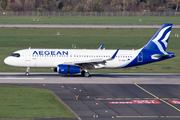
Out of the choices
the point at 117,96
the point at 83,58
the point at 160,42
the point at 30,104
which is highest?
the point at 160,42

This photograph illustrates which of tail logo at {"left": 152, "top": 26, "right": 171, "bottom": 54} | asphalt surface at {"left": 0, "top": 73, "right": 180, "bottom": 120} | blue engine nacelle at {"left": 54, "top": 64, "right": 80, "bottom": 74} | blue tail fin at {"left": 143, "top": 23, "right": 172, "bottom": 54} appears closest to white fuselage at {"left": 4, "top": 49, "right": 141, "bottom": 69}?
blue engine nacelle at {"left": 54, "top": 64, "right": 80, "bottom": 74}

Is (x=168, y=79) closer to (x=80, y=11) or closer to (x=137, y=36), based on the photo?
(x=137, y=36)

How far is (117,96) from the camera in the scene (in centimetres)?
3284

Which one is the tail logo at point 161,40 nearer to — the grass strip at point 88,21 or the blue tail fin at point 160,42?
the blue tail fin at point 160,42

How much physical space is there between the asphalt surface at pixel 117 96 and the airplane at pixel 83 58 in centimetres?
170

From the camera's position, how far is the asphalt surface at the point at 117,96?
26.2 metres

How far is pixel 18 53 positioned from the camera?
44.0 meters

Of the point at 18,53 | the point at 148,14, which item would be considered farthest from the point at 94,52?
the point at 148,14

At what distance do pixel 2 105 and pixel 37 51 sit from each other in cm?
1707

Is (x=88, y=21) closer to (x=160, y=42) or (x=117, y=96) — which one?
(x=160, y=42)

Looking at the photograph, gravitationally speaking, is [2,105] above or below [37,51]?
below

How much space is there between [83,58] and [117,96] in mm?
13072

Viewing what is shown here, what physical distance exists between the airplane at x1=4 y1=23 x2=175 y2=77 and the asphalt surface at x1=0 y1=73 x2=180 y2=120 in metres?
1.70

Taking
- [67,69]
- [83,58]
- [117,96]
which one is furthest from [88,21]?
[117,96]
